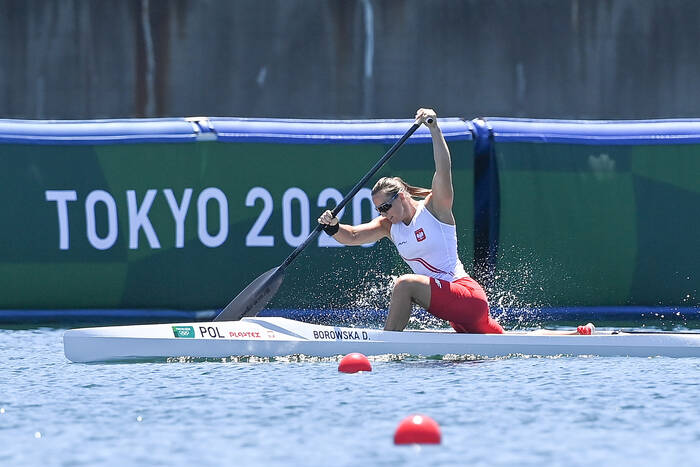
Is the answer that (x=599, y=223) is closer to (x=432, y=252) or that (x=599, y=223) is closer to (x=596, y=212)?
(x=596, y=212)

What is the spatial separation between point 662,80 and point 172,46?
621 cm

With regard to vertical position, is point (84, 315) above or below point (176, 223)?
below

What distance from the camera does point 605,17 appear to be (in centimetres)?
1784

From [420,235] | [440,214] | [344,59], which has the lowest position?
[420,235]

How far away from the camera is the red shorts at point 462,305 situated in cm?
888

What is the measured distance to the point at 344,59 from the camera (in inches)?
685

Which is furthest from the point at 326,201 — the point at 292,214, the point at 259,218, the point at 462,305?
the point at 462,305

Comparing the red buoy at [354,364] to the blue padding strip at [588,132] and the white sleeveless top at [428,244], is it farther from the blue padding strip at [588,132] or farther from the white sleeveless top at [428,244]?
the blue padding strip at [588,132]

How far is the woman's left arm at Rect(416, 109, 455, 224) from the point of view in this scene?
8852 mm

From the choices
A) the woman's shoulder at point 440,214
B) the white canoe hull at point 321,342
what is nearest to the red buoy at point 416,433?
the white canoe hull at point 321,342

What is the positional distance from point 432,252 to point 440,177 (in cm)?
51

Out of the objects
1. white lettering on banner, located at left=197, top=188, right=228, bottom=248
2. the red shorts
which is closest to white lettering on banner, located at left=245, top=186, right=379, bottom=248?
white lettering on banner, located at left=197, top=188, right=228, bottom=248

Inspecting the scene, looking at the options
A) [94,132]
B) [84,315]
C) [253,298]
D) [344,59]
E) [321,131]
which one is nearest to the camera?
[253,298]

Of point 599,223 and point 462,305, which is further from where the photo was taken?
point 599,223
